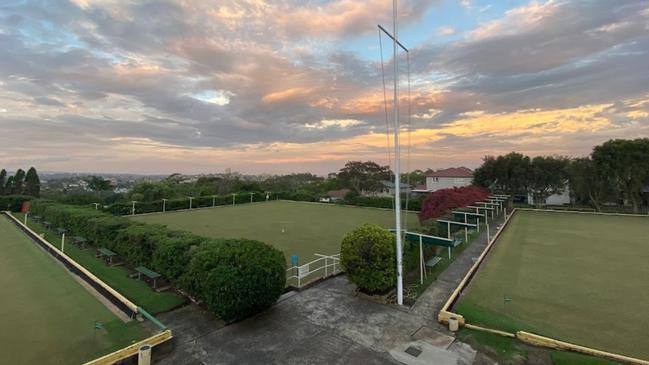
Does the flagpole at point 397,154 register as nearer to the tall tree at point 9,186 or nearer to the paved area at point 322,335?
the paved area at point 322,335

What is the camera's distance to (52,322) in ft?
19.3

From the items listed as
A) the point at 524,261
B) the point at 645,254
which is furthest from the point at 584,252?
the point at 524,261

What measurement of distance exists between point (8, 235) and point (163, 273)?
13286 millimetres

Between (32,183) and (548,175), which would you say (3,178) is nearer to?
(32,183)

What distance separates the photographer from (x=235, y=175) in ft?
177

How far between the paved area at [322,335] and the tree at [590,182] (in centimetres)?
2489

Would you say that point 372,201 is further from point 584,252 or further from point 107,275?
point 107,275

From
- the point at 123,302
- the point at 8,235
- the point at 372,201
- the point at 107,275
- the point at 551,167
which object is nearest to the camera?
the point at 123,302

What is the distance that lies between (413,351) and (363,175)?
44.5 metres

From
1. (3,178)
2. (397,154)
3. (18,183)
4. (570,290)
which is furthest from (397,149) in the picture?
(3,178)

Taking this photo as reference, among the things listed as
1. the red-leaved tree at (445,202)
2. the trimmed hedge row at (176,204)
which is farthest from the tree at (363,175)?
the red-leaved tree at (445,202)

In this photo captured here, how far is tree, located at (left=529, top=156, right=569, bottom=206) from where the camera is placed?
25516 millimetres

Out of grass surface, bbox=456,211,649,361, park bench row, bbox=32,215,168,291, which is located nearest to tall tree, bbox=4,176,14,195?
park bench row, bbox=32,215,168,291

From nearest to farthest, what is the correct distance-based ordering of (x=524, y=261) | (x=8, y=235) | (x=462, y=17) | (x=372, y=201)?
(x=462, y=17)
(x=524, y=261)
(x=8, y=235)
(x=372, y=201)
